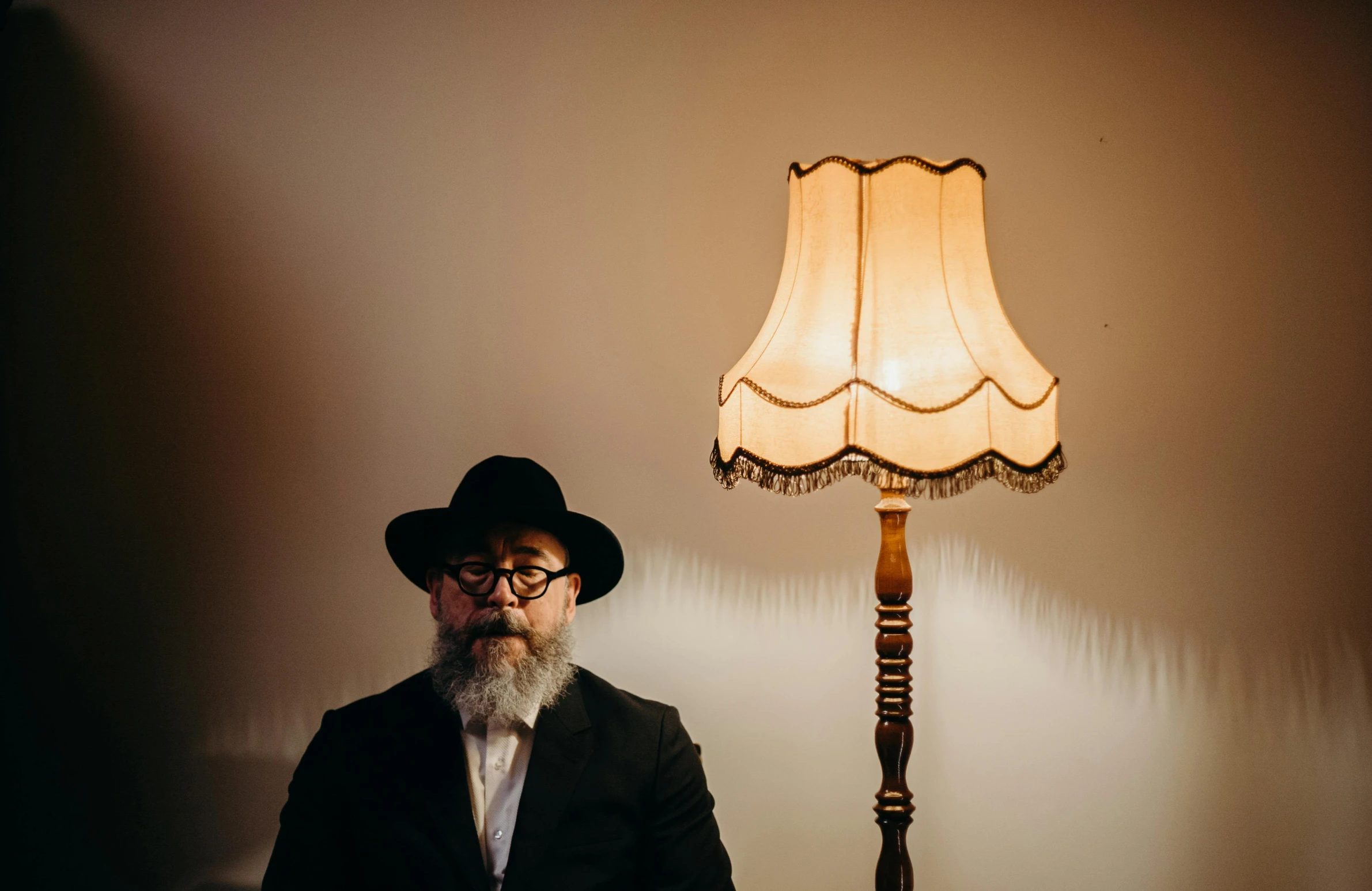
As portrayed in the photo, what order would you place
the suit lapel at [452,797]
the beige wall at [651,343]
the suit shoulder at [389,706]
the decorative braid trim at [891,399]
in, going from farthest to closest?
the beige wall at [651,343], the suit shoulder at [389,706], the suit lapel at [452,797], the decorative braid trim at [891,399]

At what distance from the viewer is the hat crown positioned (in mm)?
1215

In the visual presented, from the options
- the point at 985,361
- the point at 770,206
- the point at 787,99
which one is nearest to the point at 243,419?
the point at 770,206

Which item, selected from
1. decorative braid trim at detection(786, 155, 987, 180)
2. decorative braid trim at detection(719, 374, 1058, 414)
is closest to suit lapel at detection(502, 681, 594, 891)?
decorative braid trim at detection(719, 374, 1058, 414)

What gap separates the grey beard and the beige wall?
0.33 meters

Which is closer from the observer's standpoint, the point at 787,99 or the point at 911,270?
the point at 911,270

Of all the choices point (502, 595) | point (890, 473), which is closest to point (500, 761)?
point (502, 595)

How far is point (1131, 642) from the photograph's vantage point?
1508mm

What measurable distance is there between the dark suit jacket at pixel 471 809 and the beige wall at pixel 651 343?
295mm

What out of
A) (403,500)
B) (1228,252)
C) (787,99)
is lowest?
(403,500)

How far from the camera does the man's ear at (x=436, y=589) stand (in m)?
1.24

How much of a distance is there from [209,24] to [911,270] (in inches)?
61.3

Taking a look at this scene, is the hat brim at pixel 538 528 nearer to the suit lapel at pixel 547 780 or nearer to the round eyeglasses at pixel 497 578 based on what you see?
the round eyeglasses at pixel 497 578

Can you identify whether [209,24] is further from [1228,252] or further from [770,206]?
[1228,252]

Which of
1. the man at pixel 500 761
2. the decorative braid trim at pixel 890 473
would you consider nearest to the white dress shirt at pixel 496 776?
the man at pixel 500 761
